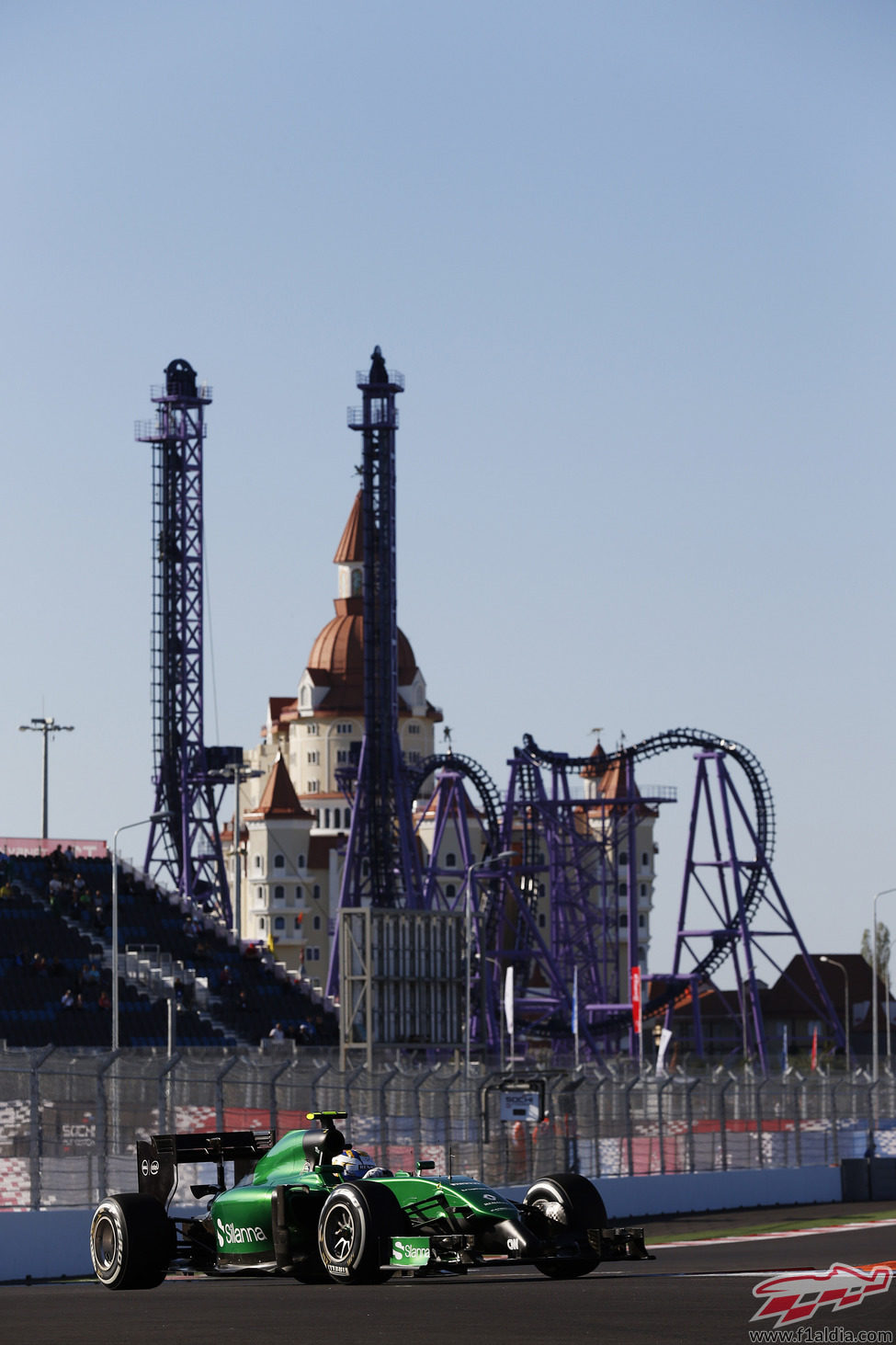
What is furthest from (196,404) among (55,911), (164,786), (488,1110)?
(488,1110)

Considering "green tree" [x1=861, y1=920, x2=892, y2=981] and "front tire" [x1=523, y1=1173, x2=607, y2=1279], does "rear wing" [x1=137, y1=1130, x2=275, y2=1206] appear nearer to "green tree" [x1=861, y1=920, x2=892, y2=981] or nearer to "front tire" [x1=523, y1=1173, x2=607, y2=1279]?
"front tire" [x1=523, y1=1173, x2=607, y2=1279]

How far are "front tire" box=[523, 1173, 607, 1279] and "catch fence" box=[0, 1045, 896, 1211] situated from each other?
7.42m

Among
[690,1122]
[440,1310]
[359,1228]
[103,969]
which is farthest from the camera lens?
[103,969]

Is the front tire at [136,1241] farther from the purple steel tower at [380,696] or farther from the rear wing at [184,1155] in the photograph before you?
the purple steel tower at [380,696]

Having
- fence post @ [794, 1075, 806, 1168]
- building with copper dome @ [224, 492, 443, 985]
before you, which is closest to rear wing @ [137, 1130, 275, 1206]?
fence post @ [794, 1075, 806, 1168]

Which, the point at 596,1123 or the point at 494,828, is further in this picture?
the point at 494,828

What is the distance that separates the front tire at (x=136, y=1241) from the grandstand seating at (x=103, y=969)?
3983cm

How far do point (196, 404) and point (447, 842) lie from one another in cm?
6425

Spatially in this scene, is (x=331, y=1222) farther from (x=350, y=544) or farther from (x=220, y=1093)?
(x=350, y=544)

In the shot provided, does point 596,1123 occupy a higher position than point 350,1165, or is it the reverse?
point 350,1165

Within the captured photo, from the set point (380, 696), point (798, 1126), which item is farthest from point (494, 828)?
point (798, 1126)

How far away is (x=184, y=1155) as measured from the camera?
18266mm

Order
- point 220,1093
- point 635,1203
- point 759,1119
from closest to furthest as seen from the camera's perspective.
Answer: point 220,1093 < point 635,1203 < point 759,1119

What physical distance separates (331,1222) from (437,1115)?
13807 millimetres
